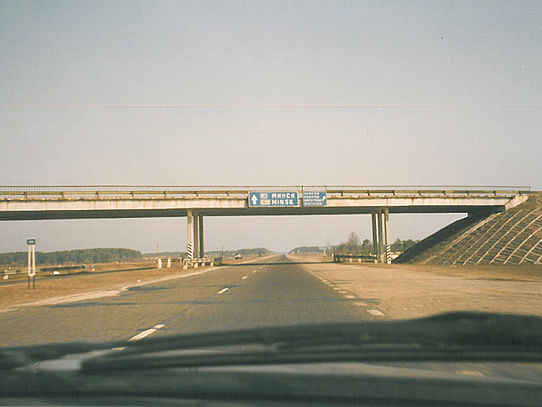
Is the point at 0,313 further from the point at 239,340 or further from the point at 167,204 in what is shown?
the point at 167,204

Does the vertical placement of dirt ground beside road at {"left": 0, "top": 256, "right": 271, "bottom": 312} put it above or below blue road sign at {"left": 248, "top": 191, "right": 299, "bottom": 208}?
below

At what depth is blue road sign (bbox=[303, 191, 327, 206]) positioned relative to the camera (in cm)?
4341

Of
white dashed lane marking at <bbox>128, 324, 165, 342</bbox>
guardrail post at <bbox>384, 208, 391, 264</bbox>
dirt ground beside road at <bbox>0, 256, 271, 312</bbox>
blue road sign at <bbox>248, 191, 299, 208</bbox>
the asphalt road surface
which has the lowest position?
dirt ground beside road at <bbox>0, 256, 271, 312</bbox>

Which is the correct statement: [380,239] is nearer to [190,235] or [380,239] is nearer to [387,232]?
[387,232]

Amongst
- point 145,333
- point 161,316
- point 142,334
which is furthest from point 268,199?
point 142,334

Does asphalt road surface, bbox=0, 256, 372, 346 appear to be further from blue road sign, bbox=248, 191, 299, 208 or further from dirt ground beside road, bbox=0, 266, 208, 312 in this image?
blue road sign, bbox=248, 191, 299, 208

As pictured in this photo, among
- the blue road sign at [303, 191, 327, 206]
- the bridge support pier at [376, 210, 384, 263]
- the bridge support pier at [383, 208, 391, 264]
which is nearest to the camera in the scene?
the blue road sign at [303, 191, 327, 206]

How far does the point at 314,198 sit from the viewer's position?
4350cm

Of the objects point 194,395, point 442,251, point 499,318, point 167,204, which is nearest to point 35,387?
point 194,395

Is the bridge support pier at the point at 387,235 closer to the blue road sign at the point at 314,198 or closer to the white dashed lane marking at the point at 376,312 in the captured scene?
the blue road sign at the point at 314,198

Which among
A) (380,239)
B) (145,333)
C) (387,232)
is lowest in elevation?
(145,333)

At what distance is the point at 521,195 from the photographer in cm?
4688

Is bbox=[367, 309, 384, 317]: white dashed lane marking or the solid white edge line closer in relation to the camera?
the solid white edge line

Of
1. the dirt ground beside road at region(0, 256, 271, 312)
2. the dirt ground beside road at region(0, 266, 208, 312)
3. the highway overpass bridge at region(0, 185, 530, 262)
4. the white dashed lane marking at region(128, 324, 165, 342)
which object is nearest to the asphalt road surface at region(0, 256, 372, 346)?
the white dashed lane marking at region(128, 324, 165, 342)
